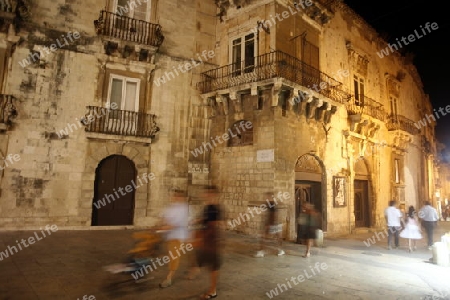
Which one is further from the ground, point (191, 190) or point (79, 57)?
point (79, 57)

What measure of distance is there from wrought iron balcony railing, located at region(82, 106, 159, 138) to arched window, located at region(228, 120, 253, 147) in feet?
11.5

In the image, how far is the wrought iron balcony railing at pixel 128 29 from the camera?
12.3 m

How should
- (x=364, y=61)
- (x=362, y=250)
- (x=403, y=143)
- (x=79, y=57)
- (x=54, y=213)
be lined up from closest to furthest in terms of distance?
(x=362, y=250)
(x=54, y=213)
(x=79, y=57)
(x=364, y=61)
(x=403, y=143)

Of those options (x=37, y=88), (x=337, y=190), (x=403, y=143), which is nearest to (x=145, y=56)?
(x=37, y=88)

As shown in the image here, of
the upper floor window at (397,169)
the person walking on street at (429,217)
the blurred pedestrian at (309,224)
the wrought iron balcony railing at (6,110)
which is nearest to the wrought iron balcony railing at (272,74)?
the blurred pedestrian at (309,224)

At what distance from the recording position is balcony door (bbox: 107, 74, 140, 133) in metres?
12.4

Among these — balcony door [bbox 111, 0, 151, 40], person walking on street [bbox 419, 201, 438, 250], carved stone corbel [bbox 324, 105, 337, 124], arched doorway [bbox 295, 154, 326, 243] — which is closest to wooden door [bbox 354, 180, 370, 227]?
arched doorway [bbox 295, 154, 326, 243]

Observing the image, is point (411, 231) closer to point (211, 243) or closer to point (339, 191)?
point (339, 191)

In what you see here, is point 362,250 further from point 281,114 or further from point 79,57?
point 79,57

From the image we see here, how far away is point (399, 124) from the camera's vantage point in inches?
763

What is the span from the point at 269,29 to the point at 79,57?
831 cm

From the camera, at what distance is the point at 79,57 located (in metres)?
12.1

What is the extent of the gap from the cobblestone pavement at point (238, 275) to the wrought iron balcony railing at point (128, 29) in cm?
860

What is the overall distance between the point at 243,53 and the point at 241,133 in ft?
12.5
